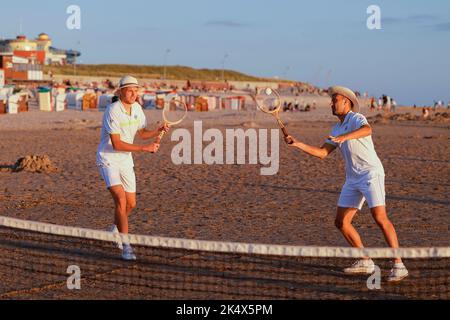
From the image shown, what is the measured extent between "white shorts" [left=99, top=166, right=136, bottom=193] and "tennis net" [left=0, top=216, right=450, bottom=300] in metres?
0.64

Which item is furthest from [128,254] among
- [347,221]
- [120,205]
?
[347,221]

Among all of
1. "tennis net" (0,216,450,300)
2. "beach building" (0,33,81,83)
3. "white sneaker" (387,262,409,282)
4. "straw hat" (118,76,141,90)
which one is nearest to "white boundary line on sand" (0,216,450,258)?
"tennis net" (0,216,450,300)

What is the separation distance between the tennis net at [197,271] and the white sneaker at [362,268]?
10 centimetres

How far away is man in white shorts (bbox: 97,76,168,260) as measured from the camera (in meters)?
7.71

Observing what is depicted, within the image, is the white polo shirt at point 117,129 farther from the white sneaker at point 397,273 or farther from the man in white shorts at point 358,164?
the white sneaker at point 397,273

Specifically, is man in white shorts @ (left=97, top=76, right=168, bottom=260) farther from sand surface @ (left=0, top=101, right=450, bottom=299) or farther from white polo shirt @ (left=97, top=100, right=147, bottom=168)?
sand surface @ (left=0, top=101, right=450, bottom=299)

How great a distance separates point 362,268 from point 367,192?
0.80 metres

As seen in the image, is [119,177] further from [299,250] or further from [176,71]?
[176,71]

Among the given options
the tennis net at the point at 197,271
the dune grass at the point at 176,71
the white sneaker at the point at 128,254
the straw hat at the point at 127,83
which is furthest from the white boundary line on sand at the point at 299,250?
the dune grass at the point at 176,71

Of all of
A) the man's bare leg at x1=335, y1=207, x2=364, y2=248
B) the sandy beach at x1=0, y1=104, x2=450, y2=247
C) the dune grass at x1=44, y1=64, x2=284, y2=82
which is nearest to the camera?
the man's bare leg at x1=335, y1=207, x2=364, y2=248

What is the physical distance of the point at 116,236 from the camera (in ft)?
22.2
